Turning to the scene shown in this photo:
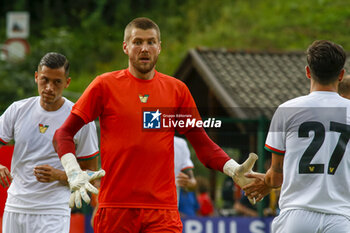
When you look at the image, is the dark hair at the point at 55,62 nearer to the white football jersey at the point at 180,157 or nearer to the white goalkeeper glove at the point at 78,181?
the white goalkeeper glove at the point at 78,181

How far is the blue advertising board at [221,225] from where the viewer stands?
11.6m

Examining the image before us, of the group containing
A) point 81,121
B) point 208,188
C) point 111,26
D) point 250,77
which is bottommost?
point 208,188

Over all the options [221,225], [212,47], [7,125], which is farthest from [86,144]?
[212,47]

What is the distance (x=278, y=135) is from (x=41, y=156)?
8.05 ft

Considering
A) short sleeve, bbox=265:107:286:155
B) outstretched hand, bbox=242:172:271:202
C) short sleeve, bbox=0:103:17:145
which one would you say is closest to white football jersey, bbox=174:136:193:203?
short sleeve, bbox=0:103:17:145

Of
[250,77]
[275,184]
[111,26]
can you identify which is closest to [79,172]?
[275,184]

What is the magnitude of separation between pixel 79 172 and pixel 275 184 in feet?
4.99

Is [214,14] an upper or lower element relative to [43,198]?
upper

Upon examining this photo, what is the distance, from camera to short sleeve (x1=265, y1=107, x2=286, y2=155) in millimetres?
5223

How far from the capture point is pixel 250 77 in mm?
17656

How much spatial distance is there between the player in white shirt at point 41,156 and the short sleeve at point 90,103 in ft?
3.90

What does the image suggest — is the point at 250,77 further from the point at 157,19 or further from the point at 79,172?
the point at 157,19

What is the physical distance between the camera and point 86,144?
6.61m

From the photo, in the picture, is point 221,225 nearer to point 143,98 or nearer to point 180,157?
point 180,157
